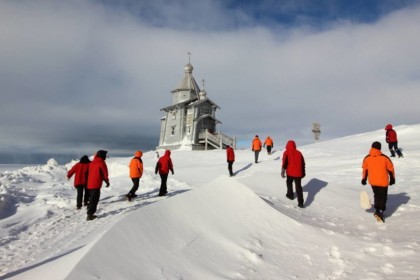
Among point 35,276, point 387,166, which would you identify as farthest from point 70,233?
point 387,166

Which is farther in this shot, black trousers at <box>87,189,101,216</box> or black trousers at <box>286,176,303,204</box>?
black trousers at <box>286,176,303,204</box>

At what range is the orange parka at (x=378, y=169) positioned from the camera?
21.5 ft

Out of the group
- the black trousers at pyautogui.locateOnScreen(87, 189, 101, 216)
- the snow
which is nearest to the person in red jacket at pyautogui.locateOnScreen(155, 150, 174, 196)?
the snow

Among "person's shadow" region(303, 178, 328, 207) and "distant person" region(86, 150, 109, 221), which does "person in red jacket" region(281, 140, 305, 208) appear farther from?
"distant person" region(86, 150, 109, 221)

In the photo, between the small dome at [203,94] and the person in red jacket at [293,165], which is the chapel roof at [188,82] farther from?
the person in red jacket at [293,165]

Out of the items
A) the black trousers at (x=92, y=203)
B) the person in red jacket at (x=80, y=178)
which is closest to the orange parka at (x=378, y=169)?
the black trousers at (x=92, y=203)

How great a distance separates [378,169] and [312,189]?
268 centimetres

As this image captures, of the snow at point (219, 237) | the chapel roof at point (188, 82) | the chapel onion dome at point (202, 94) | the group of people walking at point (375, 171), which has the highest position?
the chapel roof at point (188, 82)

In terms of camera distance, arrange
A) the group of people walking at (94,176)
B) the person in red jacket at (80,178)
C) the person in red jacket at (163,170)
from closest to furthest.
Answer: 1. the group of people walking at (94,176)
2. the person in red jacket at (80,178)
3. the person in red jacket at (163,170)

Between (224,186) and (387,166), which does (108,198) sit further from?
(387,166)

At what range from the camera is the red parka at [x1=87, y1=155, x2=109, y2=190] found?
7328 millimetres

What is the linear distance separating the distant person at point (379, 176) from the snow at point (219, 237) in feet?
1.17

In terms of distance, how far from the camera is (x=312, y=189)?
9.06 meters

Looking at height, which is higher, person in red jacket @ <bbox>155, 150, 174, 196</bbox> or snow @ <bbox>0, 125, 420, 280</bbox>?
person in red jacket @ <bbox>155, 150, 174, 196</bbox>
